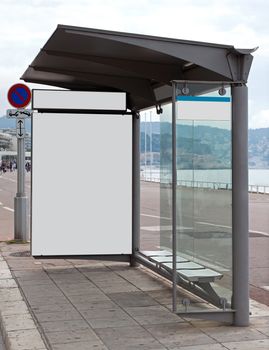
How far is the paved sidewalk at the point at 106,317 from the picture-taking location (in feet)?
17.2

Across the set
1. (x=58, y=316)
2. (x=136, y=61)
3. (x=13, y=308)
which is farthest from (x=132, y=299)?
(x=136, y=61)

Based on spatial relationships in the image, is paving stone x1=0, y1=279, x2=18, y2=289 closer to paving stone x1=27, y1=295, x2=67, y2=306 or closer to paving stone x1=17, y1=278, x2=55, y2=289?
paving stone x1=17, y1=278, x2=55, y2=289

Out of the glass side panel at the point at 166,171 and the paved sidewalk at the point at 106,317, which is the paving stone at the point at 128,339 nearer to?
the paved sidewalk at the point at 106,317

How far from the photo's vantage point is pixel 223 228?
5934 mm

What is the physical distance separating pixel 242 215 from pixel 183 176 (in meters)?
0.80

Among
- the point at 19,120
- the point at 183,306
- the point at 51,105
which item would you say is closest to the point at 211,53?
the point at 183,306

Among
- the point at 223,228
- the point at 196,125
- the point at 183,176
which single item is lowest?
the point at 223,228

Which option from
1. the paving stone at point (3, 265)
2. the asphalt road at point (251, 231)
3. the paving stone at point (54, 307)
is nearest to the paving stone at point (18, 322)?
the paving stone at point (54, 307)

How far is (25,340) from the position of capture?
17.5 ft

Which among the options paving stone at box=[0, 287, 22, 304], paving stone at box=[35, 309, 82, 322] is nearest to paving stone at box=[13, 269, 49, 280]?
paving stone at box=[0, 287, 22, 304]

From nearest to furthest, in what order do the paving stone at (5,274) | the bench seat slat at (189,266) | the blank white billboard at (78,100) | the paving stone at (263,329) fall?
the paving stone at (263,329) < the bench seat slat at (189,266) < the paving stone at (5,274) < the blank white billboard at (78,100)

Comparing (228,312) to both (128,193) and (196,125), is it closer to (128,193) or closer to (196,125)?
(196,125)

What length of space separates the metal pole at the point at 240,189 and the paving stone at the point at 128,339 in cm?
94

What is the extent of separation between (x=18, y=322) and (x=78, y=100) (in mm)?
3764
